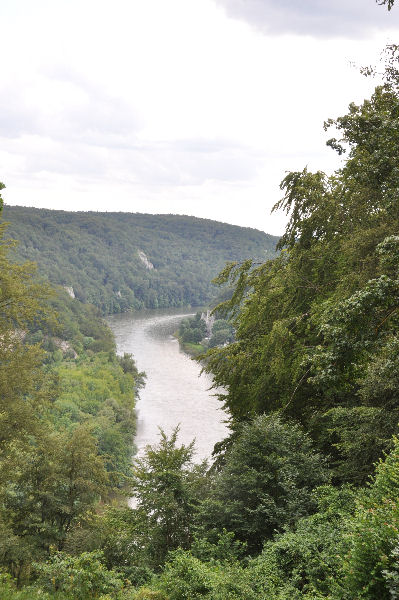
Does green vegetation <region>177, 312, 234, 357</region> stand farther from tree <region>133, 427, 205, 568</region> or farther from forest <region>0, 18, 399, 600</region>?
tree <region>133, 427, 205, 568</region>

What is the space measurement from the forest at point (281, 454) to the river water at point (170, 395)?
31.0 ft

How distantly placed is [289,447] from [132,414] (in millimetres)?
41056

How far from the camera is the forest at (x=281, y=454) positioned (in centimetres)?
614

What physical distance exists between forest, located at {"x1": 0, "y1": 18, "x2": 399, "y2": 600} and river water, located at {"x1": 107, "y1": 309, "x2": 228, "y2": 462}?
31.0ft

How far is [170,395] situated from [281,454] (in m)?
49.5

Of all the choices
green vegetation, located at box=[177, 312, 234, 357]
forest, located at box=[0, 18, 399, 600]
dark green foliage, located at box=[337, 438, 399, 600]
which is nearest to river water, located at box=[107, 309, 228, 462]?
green vegetation, located at box=[177, 312, 234, 357]

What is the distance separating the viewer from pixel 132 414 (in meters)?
48.2

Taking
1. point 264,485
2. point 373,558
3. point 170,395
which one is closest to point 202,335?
point 170,395

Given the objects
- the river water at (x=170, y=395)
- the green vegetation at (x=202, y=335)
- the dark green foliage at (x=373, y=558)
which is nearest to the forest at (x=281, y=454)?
the dark green foliage at (x=373, y=558)

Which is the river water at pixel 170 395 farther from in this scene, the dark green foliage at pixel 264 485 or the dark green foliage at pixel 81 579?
the dark green foliage at pixel 81 579

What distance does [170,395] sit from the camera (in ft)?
188

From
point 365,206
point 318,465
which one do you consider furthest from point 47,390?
point 365,206

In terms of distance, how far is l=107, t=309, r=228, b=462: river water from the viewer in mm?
42984

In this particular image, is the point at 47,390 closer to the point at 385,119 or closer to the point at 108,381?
the point at 385,119
